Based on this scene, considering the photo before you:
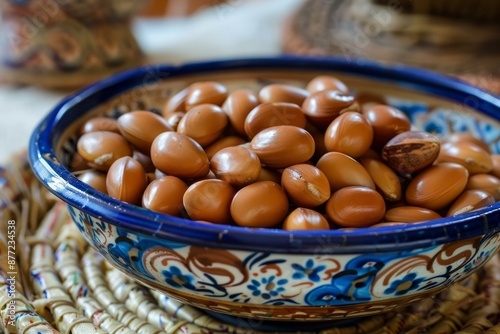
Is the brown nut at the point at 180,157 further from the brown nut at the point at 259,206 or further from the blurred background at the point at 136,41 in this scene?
the blurred background at the point at 136,41

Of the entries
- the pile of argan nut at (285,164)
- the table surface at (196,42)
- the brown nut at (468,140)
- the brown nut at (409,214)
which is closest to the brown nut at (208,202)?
the pile of argan nut at (285,164)

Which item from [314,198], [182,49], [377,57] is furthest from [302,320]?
[182,49]

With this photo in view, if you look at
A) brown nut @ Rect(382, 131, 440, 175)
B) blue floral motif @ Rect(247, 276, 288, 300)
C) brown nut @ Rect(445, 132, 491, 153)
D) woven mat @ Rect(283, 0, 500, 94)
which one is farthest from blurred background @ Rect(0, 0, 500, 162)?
blue floral motif @ Rect(247, 276, 288, 300)

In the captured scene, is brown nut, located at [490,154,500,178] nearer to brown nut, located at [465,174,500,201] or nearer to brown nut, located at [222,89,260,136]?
brown nut, located at [465,174,500,201]

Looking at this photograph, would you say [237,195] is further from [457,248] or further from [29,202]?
[29,202]

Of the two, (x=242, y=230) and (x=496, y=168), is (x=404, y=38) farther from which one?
(x=242, y=230)

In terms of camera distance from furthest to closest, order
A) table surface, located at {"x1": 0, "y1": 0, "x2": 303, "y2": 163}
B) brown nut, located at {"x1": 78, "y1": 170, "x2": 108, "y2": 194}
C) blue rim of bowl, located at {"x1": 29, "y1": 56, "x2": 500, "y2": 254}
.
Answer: table surface, located at {"x1": 0, "y1": 0, "x2": 303, "y2": 163} < brown nut, located at {"x1": 78, "y1": 170, "x2": 108, "y2": 194} < blue rim of bowl, located at {"x1": 29, "y1": 56, "x2": 500, "y2": 254}
